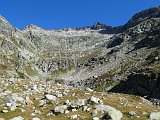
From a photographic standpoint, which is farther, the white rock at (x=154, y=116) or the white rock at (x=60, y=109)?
the white rock at (x=60, y=109)

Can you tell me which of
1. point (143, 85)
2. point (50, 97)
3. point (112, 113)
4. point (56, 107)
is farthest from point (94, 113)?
point (143, 85)

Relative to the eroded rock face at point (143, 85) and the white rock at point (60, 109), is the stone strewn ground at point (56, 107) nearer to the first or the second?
the white rock at point (60, 109)

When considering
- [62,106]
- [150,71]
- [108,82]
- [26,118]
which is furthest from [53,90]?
[108,82]

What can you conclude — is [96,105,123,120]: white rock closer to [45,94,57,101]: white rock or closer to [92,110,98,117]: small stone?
[92,110,98,117]: small stone

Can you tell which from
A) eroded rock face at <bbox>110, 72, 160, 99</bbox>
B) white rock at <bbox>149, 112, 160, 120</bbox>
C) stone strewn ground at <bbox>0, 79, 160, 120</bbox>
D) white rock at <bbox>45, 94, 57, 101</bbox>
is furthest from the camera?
eroded rock face at <bbox>110, 72, 160, 99</bbox>

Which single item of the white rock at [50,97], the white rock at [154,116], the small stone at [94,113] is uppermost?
the white rock at [50,97]

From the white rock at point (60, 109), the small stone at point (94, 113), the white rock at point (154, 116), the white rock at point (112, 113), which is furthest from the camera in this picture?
the white rock at point (60, 109)

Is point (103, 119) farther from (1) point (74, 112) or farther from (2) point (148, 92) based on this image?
(2) point (148, 92)

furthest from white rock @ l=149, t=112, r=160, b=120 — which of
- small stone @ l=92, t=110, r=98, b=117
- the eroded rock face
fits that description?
the eroded rock face

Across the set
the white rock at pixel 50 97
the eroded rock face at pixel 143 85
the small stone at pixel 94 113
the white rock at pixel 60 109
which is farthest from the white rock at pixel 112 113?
the eroded rock face at pixel 143 85

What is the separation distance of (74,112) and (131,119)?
13.9 feet

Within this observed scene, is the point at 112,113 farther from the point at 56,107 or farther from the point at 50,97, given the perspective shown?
the point at 50,97

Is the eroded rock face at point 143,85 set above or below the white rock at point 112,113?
above

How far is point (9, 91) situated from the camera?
30594 mm
